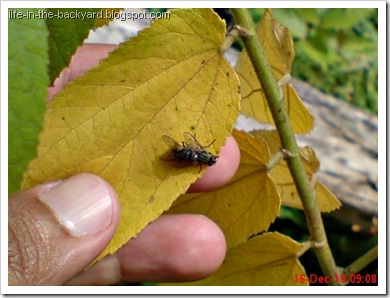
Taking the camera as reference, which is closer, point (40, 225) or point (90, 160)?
point (90, 160)

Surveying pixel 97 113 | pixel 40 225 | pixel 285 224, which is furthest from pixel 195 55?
pixel 285 224

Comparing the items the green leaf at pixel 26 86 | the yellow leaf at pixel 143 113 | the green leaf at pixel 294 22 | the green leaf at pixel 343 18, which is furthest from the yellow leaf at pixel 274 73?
the green leaf at pixel 343 18

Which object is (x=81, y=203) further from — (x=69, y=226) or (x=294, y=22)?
(x=294, y=22)

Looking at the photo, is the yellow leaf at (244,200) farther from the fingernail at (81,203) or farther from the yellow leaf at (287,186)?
the fingernail at (81,203)

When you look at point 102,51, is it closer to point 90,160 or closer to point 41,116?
point 90,160

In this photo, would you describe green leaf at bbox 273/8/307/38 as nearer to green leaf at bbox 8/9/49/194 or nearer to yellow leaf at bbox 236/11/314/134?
yellow leaf at bbox 236/11/314/134

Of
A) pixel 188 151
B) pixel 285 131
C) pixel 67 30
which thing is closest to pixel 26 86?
pixel 67 30
